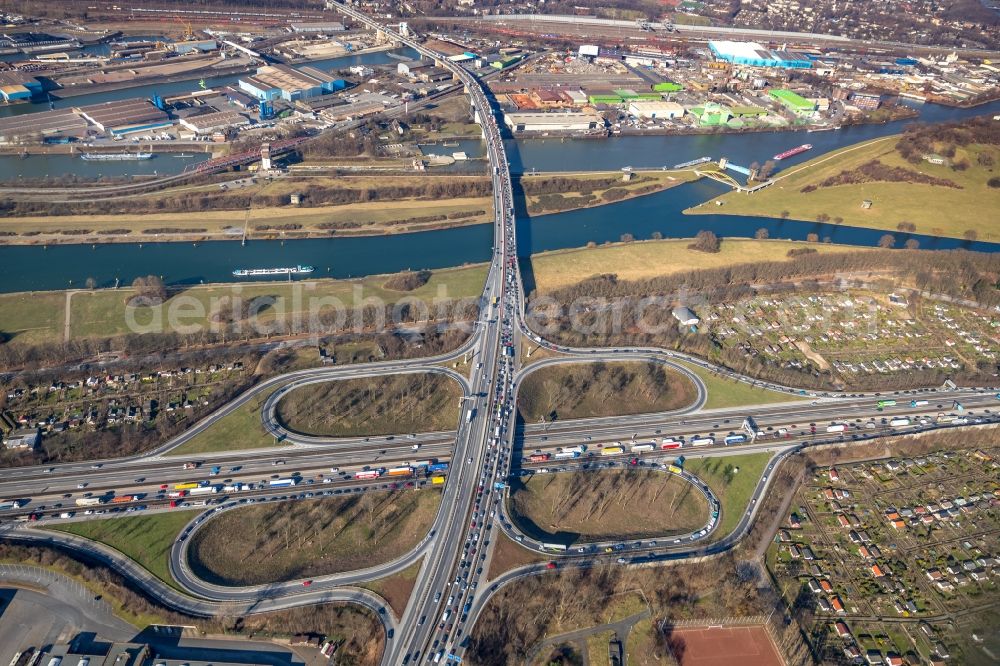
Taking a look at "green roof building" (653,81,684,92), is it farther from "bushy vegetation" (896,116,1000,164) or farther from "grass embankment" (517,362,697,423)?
"grass embankment" (517,362,697,423)

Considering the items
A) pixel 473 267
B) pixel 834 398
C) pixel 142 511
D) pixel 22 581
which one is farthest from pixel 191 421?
pixel 834 398

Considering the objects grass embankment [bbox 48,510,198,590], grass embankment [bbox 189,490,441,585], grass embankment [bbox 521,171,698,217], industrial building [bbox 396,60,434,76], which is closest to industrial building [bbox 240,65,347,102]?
industrial building [bbox 396,60,434,76]

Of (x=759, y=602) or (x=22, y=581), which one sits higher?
(x=759, y=602)

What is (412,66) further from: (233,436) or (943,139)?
(233,436)

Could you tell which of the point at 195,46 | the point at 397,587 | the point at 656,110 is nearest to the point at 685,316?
the point at 397,587

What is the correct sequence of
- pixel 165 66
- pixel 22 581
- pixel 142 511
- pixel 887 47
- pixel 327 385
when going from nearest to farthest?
pixel 22 581
pixel 142 511
pixel 327 385
pixel 165 66
pixel 887 47

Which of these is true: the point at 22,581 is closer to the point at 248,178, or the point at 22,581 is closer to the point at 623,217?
the point at 248,178
